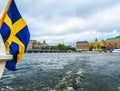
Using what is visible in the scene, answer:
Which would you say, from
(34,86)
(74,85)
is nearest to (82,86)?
(74,85)

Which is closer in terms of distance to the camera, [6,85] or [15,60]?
[15,60]

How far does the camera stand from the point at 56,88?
558 inches

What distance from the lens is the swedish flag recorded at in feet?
23.0

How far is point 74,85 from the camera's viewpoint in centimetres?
1518

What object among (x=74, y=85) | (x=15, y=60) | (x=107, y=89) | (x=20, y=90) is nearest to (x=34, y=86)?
(x=20, y=90)

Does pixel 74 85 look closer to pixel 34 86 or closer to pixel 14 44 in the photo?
pixel 34 86

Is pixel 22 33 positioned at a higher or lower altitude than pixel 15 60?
higher

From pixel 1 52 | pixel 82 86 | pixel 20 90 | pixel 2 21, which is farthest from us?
pixel 82 86

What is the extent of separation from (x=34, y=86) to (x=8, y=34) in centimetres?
830

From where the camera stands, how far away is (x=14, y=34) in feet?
23.5

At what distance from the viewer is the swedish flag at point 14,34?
23.0ft

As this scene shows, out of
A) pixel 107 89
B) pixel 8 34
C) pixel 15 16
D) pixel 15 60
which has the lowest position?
pixel 107 89

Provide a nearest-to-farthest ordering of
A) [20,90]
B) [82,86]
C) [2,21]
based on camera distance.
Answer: [2,21] < [20,90] < [82,86]

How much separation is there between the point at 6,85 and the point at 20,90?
2.02 m
